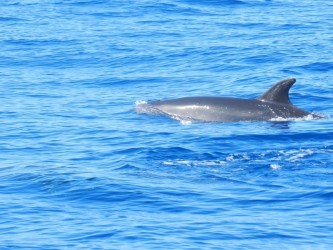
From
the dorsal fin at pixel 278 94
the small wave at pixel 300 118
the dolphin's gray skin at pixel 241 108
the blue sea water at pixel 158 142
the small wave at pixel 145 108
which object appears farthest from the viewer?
the small wave at pixel 145 108

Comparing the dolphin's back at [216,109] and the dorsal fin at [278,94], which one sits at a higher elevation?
the dorsal fin at [278,94]

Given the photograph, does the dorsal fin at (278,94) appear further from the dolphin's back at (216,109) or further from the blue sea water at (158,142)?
the blue sea water at (158,142)

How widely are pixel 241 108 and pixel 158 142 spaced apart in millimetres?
3070

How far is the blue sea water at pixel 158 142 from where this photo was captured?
49.2ft

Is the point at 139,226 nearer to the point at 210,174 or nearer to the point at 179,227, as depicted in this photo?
the point at 179,227

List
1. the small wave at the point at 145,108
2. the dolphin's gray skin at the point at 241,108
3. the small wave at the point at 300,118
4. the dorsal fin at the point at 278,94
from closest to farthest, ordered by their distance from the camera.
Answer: the dorsal fin at the point at 278,94 < the small wave at the point at 300,118 < the dolphin's gray skin at the point at 241,108 < the small wave at the point at 145,108

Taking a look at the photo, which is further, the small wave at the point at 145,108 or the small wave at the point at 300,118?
the small wave at the point at 145,108

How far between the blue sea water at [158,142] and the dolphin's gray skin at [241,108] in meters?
0.44

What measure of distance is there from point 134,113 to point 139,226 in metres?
9.05

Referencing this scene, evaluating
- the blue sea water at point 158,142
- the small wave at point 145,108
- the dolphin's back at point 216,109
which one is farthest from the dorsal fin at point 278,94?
the small wave at point 145,108

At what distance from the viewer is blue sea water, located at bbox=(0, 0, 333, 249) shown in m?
15.0

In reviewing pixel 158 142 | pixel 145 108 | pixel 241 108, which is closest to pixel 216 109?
pixel 241 108

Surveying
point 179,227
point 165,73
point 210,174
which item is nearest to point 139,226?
point 179,227

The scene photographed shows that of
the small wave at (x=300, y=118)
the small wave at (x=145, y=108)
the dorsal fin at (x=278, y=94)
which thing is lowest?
the small wave at (x=145, y=108)
